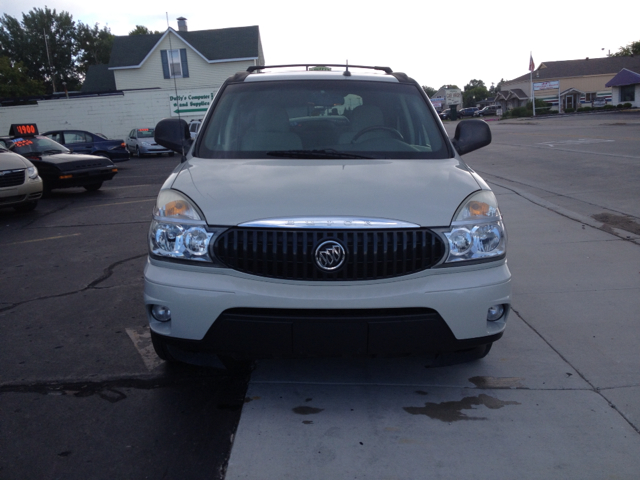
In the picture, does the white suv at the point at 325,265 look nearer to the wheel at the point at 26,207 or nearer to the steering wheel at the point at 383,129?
the steering wheel at the point at 383,129

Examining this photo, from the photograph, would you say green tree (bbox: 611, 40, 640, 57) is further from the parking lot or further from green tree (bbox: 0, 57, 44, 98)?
the parking lot

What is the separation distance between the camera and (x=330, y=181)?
3.32 m

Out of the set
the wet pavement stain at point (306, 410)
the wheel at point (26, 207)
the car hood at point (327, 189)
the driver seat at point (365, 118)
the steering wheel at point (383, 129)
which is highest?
the driver seat at point (365, 118)

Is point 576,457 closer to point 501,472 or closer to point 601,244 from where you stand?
point 501,472

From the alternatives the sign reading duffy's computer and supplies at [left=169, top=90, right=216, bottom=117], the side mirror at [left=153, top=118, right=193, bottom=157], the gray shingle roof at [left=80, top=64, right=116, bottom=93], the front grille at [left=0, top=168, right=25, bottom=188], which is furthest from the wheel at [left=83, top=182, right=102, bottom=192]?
the gray shingle roof at [left=80, top=64, right=116, bottom=93]

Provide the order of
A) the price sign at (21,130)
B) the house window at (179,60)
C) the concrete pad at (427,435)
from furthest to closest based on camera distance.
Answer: the house window at (179,60), the price sign at (21,130), the concrete pad at (427,435)

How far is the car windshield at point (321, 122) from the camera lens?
4.03 meters

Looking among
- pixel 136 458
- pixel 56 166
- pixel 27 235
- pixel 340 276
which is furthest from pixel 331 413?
pixel 56 166

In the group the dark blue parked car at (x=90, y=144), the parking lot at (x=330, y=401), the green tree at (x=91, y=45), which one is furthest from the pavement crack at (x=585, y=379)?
the green tree at (x=91, y=45)

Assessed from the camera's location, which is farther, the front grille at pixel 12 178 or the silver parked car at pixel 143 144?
the silver parked car at pixel 143 144

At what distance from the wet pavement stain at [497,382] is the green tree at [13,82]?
61971mm

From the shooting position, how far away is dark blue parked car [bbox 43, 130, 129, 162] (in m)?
21.8

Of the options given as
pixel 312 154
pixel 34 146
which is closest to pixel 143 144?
pixel 34 146

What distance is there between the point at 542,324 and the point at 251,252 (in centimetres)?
252
